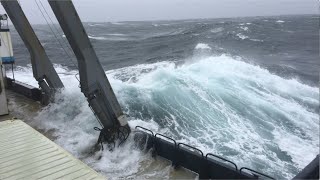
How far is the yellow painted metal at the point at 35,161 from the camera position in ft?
20.5

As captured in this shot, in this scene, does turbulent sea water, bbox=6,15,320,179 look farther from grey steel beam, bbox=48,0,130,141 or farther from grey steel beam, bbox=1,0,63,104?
grey steel beam, bbox=48,0,130,141

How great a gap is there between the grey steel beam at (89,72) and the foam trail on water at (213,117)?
978mm

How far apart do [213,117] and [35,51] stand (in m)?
8.22

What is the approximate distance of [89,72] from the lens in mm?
9258

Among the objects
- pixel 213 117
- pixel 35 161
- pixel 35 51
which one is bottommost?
pixel 213 117

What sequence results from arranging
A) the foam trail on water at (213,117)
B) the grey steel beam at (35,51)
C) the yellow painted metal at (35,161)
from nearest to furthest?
the yellow painted metal at (35,161) < the foam trail on water at (213,117) < the grey steel beam at (35,51)

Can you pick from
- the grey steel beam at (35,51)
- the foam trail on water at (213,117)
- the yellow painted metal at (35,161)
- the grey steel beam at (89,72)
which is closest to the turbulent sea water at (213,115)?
the foam trail on water at (213,117)

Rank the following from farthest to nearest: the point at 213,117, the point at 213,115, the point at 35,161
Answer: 1. the point at 213,115
2. the point at 213,117
3. the point at 35,161

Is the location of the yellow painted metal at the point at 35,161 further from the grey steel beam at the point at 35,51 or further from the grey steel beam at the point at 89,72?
the grey steel beam at the point at 35,51

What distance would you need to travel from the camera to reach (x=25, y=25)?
13.2 meters

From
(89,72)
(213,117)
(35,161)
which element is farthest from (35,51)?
(213,117)

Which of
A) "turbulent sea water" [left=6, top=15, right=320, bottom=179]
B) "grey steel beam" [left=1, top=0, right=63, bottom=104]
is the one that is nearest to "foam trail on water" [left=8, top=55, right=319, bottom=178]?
"turbulent sea water" [left=6, top=15, right=320, bottom=179]

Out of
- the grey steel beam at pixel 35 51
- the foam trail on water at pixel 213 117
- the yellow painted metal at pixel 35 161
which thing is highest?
the grey steel beam at pixel 35 51

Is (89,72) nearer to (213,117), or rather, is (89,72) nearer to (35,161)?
(35,161)
